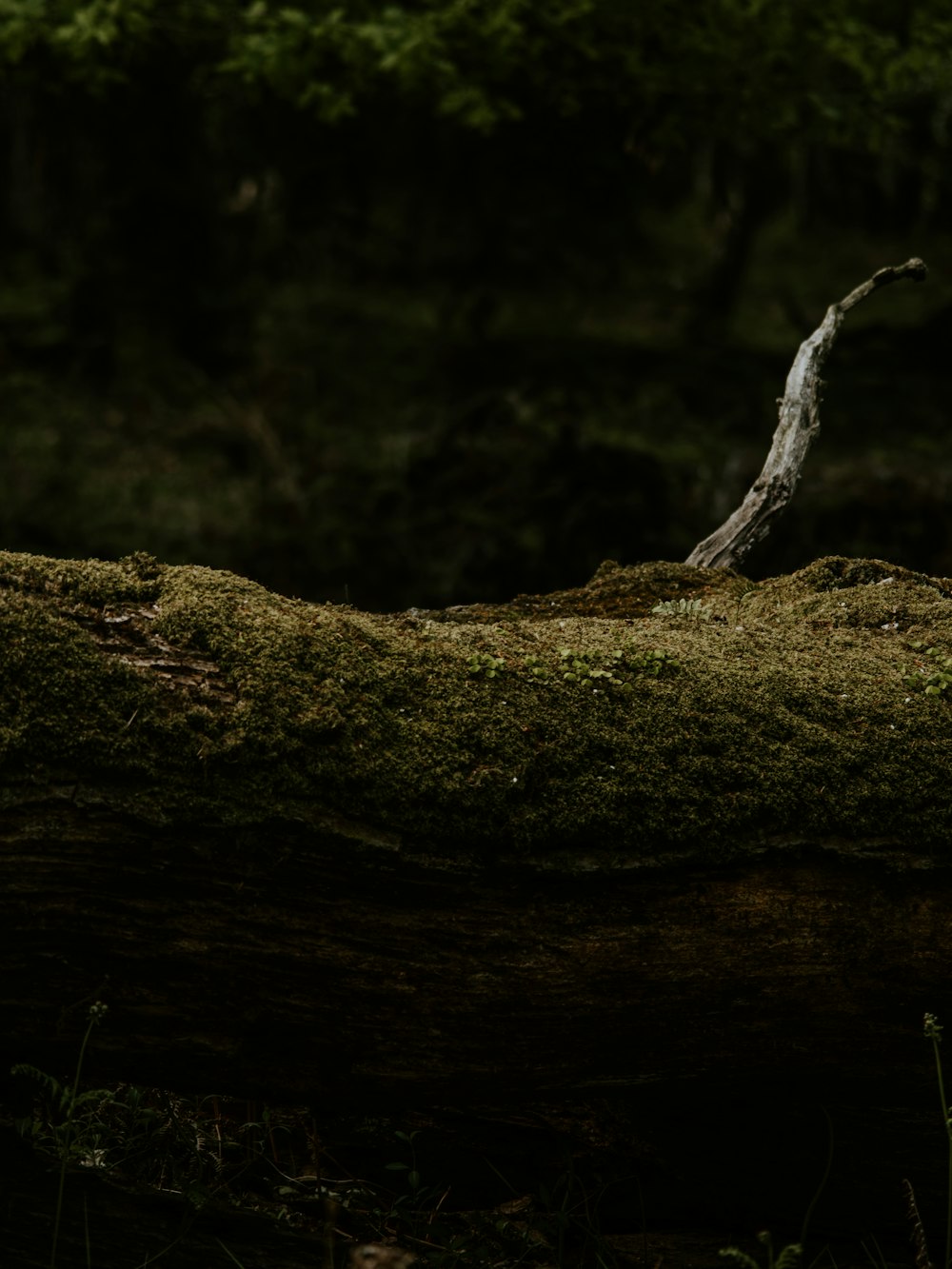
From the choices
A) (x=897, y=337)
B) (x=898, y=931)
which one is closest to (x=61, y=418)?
(x=897, y=337)

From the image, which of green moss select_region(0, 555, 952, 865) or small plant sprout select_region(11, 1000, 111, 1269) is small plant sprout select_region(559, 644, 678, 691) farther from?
small plant sprout select_region(11, 1000, 111, 1269)

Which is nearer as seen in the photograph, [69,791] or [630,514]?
[69,791]

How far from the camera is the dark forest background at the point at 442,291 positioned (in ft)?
34.4

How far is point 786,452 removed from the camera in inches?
201

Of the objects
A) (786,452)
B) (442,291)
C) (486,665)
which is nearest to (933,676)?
(486,665)

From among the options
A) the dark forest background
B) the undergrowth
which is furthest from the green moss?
the dark forest background

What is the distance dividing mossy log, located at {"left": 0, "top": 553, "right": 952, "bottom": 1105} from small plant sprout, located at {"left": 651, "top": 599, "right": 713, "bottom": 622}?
2.15 ft

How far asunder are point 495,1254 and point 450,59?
1019 centimetres

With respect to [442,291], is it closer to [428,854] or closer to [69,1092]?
[428,854]

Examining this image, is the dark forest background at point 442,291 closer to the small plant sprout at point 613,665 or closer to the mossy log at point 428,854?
the small plant sprout at point 613,665

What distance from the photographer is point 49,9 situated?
9.71 meters

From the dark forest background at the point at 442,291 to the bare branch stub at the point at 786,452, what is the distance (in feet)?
15.9

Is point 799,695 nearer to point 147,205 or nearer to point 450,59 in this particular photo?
point 450,59

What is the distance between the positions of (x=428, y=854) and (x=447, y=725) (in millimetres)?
321
